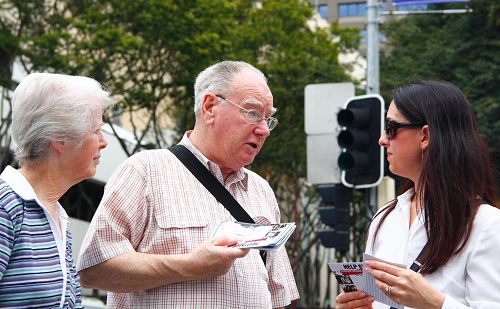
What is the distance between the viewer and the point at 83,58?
884 inches

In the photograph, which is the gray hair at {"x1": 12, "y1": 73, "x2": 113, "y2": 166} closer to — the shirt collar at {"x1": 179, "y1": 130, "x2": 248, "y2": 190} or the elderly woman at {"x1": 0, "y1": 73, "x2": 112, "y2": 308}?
the elderly woman at {"x1": 0, "y1": 73, "x2": 112, "y2": 308}

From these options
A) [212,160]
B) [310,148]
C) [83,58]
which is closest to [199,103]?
[212,160]

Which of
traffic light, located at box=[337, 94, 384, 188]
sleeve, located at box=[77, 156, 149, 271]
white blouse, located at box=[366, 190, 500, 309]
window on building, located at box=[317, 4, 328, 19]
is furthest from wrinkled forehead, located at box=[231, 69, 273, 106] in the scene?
window on building, located at box=[317, 4, 328, 19]

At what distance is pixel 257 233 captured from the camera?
14.6ft

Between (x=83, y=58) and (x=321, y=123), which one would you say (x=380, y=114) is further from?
(x=83, y=58)

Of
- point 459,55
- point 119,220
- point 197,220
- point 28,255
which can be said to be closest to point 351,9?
point 459,55

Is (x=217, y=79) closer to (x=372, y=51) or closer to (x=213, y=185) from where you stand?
(x=213, y=185)

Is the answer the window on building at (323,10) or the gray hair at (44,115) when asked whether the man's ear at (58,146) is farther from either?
the window on building at (323,10)

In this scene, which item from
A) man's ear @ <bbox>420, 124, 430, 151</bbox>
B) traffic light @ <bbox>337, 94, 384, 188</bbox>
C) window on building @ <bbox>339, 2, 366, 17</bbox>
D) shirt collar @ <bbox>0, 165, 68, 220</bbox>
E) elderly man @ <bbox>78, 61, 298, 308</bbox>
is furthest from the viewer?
window on building @ <bbox>339, 2, 366, 17</bbox>

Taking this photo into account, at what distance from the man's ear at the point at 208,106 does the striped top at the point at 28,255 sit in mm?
1328

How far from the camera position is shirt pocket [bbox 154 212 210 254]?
4.83 meters

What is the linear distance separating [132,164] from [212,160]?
428 millimetres

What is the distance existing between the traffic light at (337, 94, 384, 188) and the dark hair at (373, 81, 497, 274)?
6.08 m

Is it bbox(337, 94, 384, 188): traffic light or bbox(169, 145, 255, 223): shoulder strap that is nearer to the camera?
bbox(169, 145, 255, 223): shoulder strap
